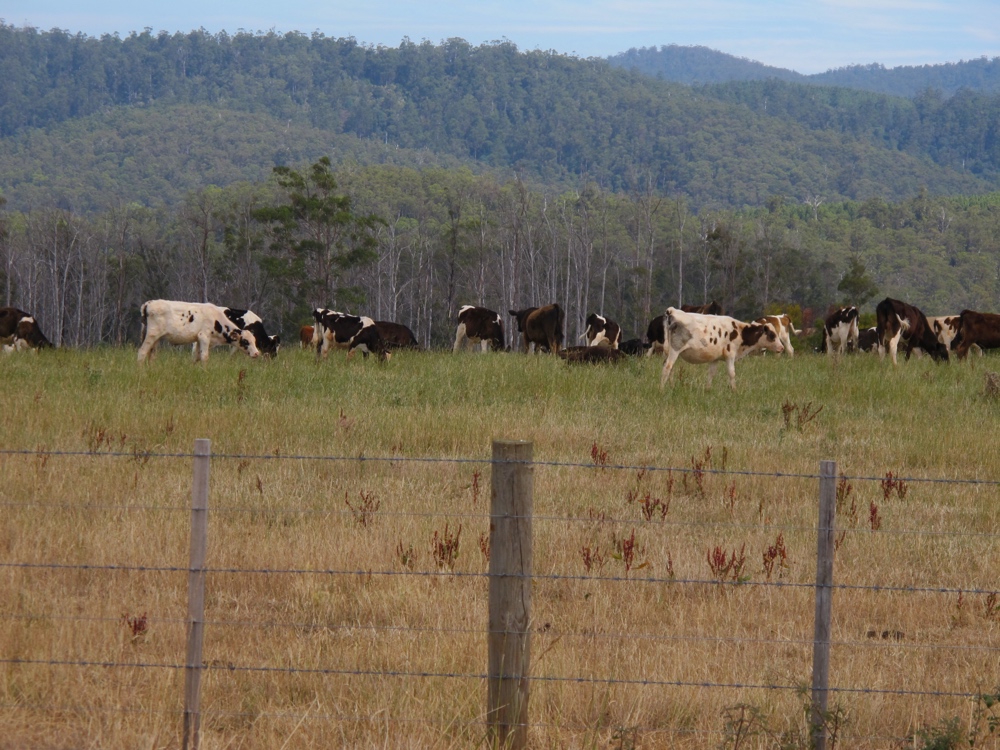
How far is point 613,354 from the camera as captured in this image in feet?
69.4

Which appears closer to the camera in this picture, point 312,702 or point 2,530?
point 312,702

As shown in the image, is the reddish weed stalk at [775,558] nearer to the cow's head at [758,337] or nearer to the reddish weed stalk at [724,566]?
the reddish weed stalk at [724,566]

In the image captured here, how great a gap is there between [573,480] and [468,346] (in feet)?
63.4

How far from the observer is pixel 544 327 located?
83.4ft

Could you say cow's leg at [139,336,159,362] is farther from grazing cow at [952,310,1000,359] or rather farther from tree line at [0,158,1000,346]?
tree line at [0,158,1000,346]

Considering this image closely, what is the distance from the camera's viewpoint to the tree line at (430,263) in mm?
65625

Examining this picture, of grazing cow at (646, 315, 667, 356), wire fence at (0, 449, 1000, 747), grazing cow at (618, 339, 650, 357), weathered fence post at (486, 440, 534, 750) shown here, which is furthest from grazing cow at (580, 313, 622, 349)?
weathered fence post at (486, 440, 534, 750)

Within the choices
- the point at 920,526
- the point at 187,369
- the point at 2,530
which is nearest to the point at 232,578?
the point at 2,530

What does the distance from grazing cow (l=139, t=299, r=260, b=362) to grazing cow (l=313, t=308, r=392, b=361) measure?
192 cm

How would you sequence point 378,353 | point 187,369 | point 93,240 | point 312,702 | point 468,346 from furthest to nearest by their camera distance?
point 93,240
point 468,346
point 378,353
point 187,369
point 312,702

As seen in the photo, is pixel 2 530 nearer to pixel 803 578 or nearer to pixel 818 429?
pixel 803 578

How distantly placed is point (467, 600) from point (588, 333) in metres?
19.5

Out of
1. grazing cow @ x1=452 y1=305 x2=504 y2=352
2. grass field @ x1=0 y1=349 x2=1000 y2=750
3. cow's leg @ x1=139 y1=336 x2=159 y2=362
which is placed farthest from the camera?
grazing cow @ x1=452 y1=305 x2=504 y2=352

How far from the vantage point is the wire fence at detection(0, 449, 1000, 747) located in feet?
18.5
